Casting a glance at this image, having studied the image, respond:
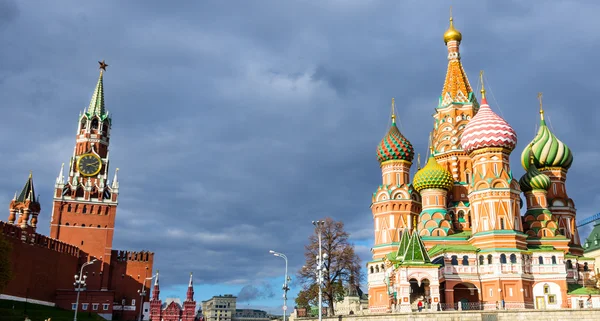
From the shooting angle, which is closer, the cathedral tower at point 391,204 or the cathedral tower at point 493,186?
the cathedral tower at point 493,186

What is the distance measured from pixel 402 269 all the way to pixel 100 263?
42254 mm

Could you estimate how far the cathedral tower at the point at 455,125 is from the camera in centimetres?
5467

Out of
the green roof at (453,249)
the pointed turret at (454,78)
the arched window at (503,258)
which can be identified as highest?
the pointed turret at (454,78)

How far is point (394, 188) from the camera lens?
55.5m

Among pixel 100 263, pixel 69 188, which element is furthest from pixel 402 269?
pixel 69 188

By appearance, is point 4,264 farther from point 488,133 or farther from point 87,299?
point 488,133

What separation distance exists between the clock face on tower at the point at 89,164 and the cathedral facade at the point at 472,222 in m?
40.3

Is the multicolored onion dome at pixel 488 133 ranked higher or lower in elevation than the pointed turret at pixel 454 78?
lower

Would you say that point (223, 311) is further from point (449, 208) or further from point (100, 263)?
point (449, 208)

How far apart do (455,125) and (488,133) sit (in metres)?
9.16

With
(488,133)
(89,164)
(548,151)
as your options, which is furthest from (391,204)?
→ (89,164)

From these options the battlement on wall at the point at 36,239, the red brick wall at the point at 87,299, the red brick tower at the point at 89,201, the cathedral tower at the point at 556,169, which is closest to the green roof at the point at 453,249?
the cathedral tower at the point at 556,169

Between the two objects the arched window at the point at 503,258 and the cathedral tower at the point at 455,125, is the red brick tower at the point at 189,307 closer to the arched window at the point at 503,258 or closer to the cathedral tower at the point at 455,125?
the cathedral tower at the point at 455,125

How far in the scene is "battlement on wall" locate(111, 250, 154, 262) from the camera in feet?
243
